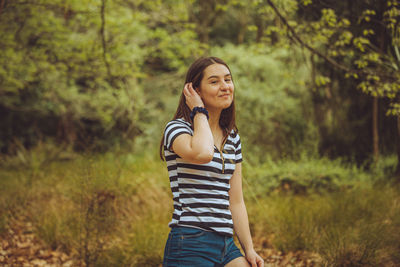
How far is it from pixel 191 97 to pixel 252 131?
24.1 ft

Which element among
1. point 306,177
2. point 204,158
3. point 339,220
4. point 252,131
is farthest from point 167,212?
point 252,131

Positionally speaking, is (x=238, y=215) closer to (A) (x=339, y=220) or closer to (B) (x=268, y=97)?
(A) (x=339, y=220)

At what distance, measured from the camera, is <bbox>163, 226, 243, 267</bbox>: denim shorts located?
166 cm

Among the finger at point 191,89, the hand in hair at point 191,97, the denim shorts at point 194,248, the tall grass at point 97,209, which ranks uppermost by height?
the finger at point 191,89

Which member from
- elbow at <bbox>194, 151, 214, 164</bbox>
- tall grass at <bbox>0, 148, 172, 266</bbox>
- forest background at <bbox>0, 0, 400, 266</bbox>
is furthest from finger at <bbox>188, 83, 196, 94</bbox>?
forest background at <bbox>0, 0, 400, 266</bbox>

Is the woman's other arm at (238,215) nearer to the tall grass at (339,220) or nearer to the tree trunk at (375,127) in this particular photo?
the tall grass at (339,220)

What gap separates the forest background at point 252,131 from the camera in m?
3.88

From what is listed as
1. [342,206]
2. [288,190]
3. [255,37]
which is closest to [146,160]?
[288,190]

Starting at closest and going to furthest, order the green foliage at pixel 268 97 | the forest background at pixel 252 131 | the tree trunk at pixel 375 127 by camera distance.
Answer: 1. the forest background at pixel 252 131
2. the tree trunk at pixel 375 127
3. the green foliage at pixel 268 97

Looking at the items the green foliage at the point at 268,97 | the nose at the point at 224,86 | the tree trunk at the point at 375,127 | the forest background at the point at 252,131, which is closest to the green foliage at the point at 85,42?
the forest background at the point at 252,131

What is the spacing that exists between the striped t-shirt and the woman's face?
20 cm

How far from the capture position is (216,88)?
1.88 meters

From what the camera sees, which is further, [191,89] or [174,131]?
[191,89]

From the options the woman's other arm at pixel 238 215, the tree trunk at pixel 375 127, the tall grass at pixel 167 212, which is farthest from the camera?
the tree trunk at pixel 375 127
